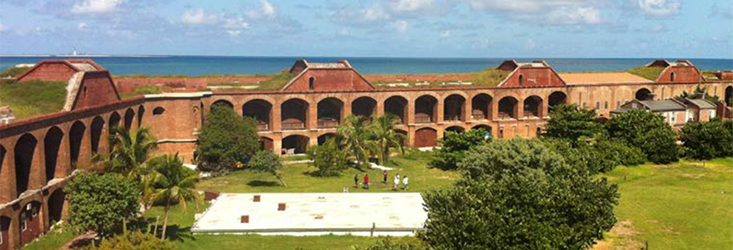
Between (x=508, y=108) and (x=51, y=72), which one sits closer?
(x=51, y=72)

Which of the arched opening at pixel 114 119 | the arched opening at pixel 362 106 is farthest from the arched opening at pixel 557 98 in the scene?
the arched opening at pixel 114 119

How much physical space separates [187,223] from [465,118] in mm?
33797

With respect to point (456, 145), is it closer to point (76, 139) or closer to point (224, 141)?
point (224, 141)

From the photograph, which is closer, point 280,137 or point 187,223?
point 187,223

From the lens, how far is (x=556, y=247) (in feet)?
73.2

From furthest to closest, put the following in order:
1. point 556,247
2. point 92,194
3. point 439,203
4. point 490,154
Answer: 1. point 490,154
2. point 92,194
3. point 439,203
4. point 556,247

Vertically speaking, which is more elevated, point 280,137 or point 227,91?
point 227,91

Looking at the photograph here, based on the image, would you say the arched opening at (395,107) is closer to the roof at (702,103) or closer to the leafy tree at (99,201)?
the roof at (702,103)

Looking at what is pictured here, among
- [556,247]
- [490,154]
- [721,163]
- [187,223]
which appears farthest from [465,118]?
[556,247]

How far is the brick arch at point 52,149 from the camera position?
31234mm

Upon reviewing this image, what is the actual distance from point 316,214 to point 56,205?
12.7m

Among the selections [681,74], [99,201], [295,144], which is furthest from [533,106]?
[99,201]

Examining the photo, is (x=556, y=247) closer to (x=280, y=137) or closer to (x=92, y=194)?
(x=92, y=194)

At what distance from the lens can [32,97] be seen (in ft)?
110
